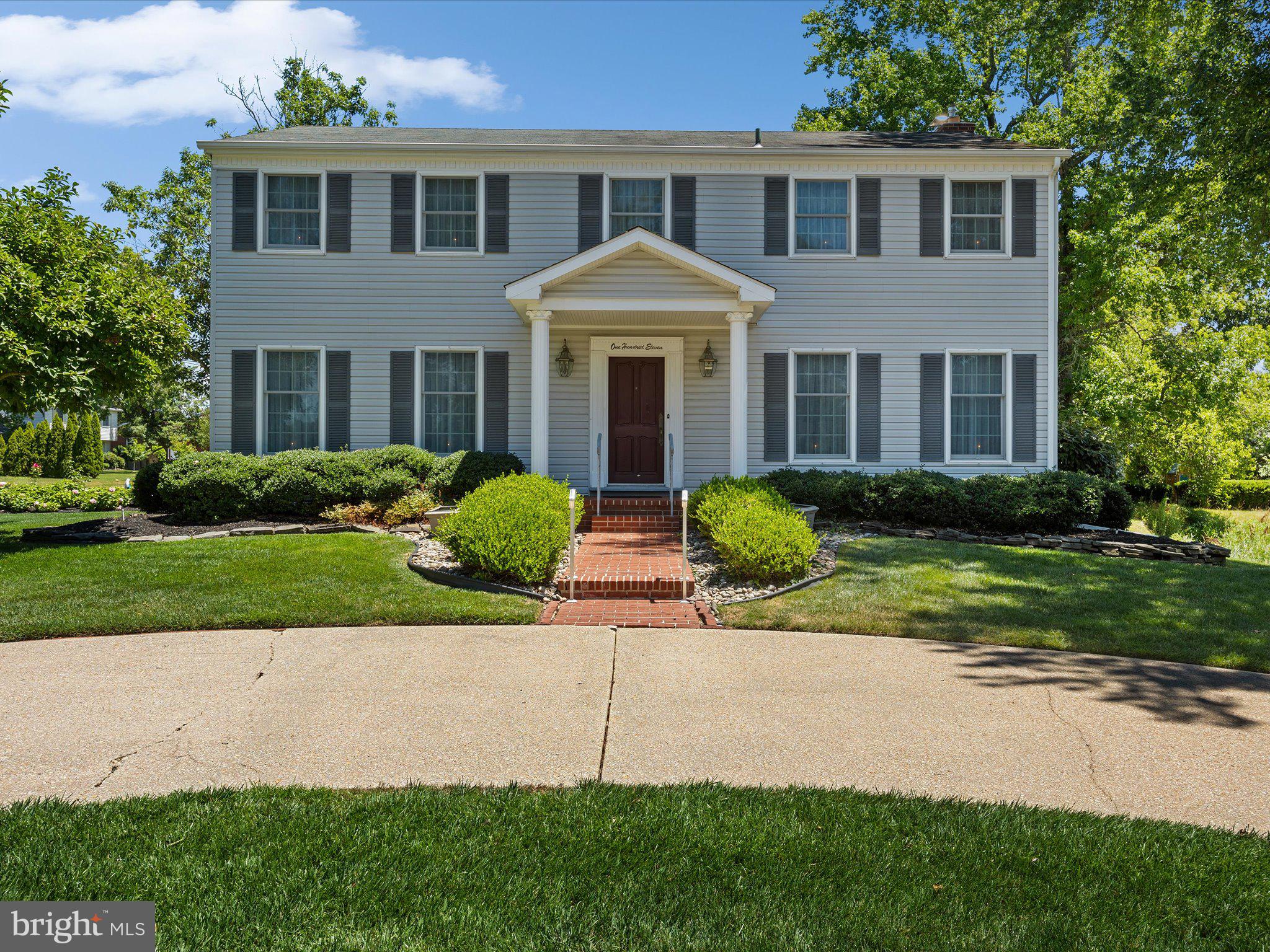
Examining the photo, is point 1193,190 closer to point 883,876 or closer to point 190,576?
Answer: point 883,876

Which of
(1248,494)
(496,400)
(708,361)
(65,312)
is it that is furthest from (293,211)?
(1248,494)

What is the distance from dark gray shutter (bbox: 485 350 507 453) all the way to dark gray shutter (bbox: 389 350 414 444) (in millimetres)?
1235

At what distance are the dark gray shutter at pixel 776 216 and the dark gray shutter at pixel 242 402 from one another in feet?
28.6

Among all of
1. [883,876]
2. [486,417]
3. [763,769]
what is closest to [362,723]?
[763,769]

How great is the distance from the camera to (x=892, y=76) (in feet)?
71.2

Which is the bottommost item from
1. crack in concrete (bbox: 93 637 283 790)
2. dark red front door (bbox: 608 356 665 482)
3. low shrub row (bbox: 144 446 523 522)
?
crack in concrete (bbox: 93 637 283 790)

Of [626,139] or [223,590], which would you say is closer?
[223,590]

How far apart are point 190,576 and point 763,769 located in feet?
21.2

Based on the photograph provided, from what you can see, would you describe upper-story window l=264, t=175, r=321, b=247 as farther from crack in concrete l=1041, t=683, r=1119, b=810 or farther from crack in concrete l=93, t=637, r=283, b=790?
crack in concrete l=1041, t=683, r=1119, b=810

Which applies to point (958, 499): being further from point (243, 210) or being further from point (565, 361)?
point (243, 210)

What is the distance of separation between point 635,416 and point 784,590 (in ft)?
19.9

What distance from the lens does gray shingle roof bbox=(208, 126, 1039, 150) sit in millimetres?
13211

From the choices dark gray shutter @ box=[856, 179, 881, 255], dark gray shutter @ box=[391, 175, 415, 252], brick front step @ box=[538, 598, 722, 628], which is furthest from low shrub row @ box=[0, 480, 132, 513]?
dark gray shutter @ box=[856, 179, 881, 255]

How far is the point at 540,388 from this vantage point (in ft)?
38.0
